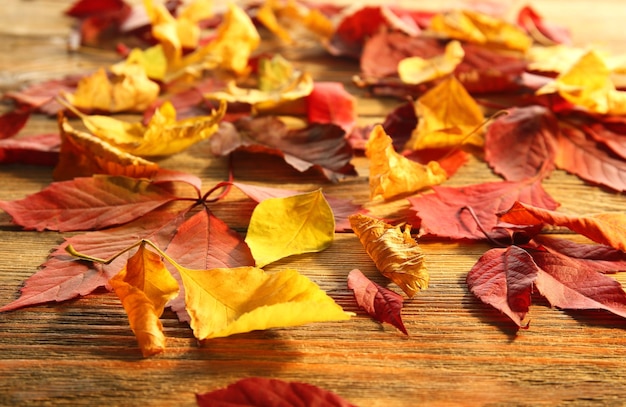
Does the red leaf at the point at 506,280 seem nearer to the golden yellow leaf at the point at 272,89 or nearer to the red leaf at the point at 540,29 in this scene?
the golden yellow leaf at the point at 272,89

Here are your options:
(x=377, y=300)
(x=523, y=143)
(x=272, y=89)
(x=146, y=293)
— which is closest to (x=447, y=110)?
(x=523, y=143)

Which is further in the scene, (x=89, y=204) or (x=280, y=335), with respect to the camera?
(x=89, y=204)

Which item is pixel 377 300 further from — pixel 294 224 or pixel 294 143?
pixel 294 143

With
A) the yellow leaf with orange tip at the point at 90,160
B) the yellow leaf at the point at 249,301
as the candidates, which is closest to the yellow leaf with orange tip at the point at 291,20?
the yellow leaf with orange tip at the point at 90,160

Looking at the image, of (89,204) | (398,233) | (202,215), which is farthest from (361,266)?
(89,204)

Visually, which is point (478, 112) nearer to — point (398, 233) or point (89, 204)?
point (398, 233)

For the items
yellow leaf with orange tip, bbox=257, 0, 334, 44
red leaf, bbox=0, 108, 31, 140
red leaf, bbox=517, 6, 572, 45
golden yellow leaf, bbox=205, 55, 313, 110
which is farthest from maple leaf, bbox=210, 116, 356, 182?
red leaf, bbox=517, 6, 572, 45

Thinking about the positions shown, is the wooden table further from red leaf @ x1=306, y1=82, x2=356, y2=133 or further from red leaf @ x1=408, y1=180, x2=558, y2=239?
red leaf @ x1=306, y1=82, x2=356, y2=133
